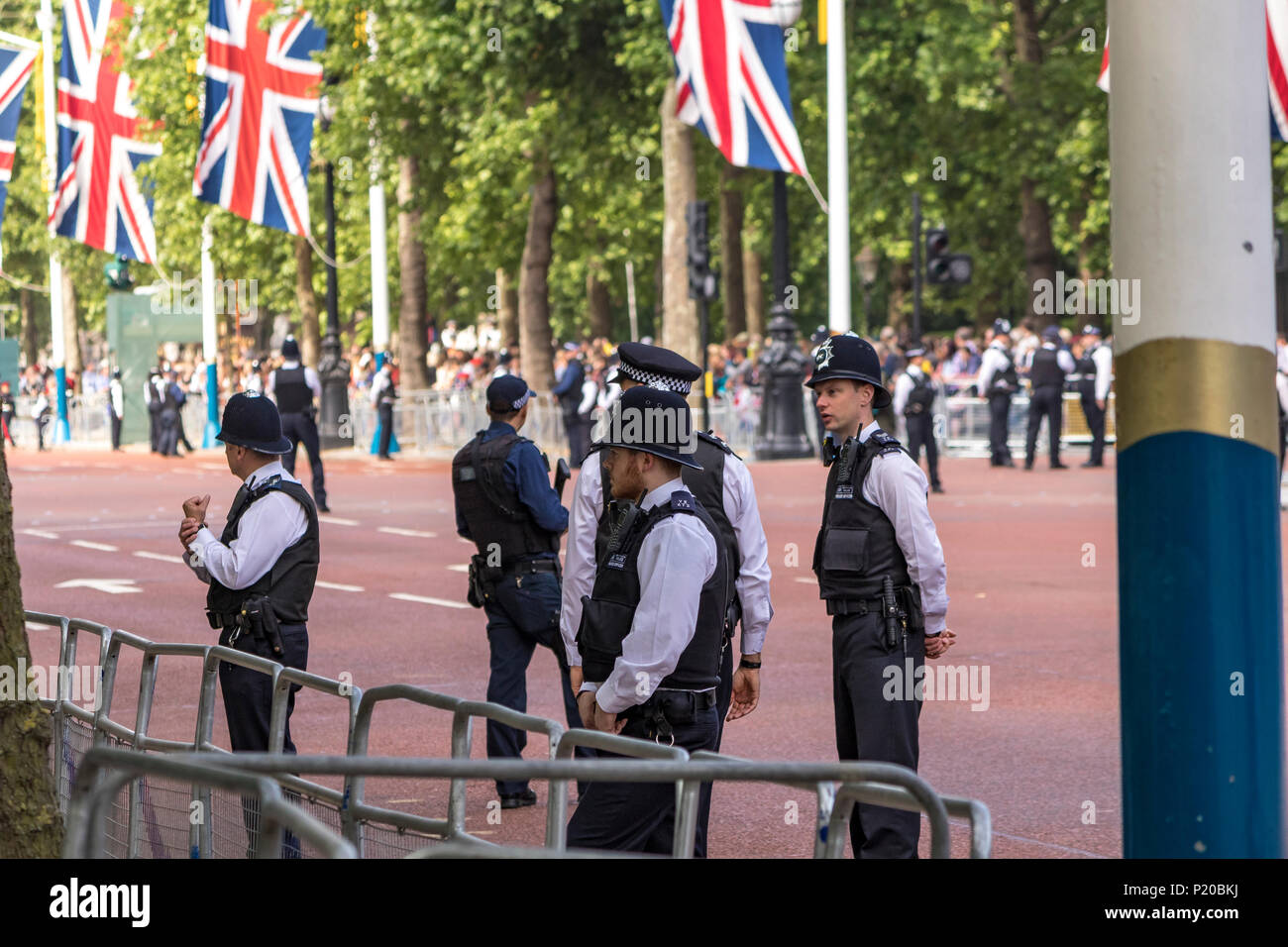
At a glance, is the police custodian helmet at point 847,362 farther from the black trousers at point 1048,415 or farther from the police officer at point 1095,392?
the police officer at point 1095,392

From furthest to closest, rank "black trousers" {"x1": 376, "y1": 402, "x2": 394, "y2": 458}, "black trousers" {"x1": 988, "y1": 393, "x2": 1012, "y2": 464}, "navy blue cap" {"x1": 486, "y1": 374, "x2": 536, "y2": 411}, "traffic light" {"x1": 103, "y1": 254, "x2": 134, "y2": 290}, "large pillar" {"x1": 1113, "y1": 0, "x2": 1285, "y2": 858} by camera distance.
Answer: "traffic light" {"x1": 103, "y1": 254, "x2": 134, "y2": 290} < "black trousers" {"x1": 376, "y1": 402, "x2": 394, "y2": 458} < "black trousers" {"x1": 988, "y1": 393, "x2": 1012, "y2": 464} < "navy blue cap" {"x1": 486, "y1": 374, "x2": 536, "y2": 411} < "large pillar" {"x1": 1113, "y1": 0, "x2": 1285, "y2": 858}

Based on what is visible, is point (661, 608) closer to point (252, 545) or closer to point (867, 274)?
point (252, 545)

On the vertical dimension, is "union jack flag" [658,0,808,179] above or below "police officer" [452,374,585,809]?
above

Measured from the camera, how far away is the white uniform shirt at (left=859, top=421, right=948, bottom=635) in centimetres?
648

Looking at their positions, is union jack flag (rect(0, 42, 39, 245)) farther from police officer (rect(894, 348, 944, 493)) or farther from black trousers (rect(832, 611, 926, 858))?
black trousers (rect(832, 611, 926, 858))

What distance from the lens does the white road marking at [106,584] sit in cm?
1653

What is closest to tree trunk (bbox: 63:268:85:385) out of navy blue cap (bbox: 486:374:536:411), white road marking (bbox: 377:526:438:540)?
white road marking (bbox: 377:526:438:540)

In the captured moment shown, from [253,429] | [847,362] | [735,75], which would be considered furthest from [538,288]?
[847,362]

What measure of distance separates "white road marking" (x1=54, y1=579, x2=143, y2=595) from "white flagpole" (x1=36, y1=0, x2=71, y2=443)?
102 ft

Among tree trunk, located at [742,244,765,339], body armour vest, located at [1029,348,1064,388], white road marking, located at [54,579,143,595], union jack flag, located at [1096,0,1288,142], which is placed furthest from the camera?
tree trunk, located at [742,244,765,339]

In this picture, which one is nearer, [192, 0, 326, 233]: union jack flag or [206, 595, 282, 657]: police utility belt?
[206, 595, 282, 657]: police utility belt

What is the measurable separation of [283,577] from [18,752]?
2163 mm

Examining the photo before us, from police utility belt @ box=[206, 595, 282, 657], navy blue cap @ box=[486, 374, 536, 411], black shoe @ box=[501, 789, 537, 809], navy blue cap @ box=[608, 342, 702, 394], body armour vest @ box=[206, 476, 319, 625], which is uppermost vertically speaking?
navy blue cap @ box=[608, 342, 702, 394]
